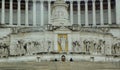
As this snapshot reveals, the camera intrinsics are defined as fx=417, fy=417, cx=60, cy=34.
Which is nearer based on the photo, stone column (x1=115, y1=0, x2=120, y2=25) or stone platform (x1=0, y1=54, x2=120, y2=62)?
stone platform (x1=0, y1=54, x2=120, y2=62)

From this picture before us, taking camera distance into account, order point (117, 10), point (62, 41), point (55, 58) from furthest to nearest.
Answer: point (117, 10), point (62, 41), point (55, 58)

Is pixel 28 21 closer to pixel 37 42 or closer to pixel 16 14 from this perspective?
pixel 16 14

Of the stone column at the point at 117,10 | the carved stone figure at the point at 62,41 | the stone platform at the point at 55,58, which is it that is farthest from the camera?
the stone column at the point at 117,10

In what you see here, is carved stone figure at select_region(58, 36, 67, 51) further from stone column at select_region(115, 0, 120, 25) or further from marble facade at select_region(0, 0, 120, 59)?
stone column at select_region(115, 0, 120, 25)

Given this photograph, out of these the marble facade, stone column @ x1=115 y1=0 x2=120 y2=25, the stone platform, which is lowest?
the stone platform

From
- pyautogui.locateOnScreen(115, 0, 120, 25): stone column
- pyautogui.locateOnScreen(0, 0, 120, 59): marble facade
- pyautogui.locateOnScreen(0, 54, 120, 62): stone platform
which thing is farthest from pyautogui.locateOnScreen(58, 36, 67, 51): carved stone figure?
pyautogui.locateOnScreen(115, 0, 120, 25): stone column

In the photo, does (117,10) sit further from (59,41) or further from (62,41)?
(59,41)

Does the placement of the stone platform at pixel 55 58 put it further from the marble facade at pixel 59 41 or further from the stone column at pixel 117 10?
the stone column at pixel 117 10

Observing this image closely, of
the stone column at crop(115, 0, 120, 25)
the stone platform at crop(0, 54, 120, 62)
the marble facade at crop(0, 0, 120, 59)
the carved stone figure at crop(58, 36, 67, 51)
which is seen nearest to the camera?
the stone platform at crop(0, 54, 120, 62)

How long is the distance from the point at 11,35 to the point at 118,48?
1830 cm

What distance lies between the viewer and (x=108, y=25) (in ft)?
295

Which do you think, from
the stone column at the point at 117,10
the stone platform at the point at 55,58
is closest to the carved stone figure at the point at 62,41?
the stone platform at the point at 55,58

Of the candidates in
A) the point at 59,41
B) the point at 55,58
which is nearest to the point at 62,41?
the point at 59,41

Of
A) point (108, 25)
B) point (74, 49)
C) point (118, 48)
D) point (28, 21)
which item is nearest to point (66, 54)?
point (74, 49)
